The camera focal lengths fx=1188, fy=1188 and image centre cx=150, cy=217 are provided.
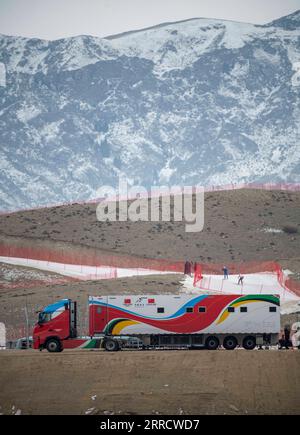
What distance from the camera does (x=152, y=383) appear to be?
186 feet

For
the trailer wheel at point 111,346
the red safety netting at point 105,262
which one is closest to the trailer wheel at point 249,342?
the trailer wheel at point 111,346

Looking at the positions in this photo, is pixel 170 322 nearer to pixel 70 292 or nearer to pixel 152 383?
pixel 152 383

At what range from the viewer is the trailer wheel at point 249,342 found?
64.1 metres

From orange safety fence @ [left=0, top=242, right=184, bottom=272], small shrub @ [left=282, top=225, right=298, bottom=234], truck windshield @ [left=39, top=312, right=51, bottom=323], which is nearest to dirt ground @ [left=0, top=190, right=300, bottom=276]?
small shrub @ [left=282, top=225, right=298, bottom=234]

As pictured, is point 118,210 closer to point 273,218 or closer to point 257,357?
point 273,218

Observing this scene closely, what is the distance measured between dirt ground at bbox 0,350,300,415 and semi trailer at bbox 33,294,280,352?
2.30 meters

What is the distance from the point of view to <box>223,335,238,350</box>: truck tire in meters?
64.0

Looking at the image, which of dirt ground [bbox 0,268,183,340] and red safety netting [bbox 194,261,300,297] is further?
red safety netting [bbox 194,261,300,297]

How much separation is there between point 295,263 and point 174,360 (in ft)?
171

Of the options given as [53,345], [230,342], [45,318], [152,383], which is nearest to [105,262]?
[53,345]

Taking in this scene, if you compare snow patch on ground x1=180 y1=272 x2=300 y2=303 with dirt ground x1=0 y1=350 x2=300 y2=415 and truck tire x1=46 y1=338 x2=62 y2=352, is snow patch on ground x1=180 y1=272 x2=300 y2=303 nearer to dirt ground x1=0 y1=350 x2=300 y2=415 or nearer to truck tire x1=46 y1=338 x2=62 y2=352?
truck tire x1=46 y1=338 x2=62 y2=352

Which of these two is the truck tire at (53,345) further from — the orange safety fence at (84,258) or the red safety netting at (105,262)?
the orange safety fence at (84,258)

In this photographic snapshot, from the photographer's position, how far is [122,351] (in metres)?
63.1

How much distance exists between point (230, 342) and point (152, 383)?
861 centimetres
